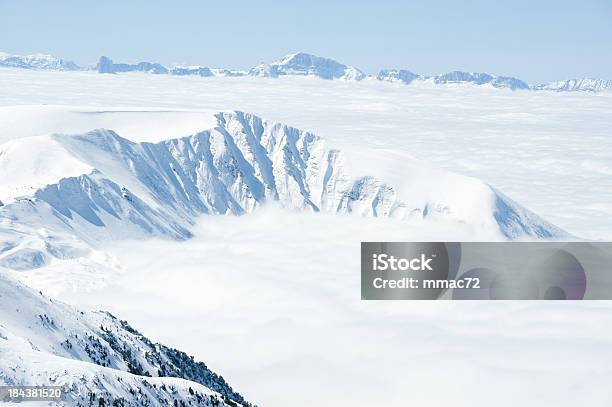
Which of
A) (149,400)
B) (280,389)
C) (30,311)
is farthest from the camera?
(280,389)

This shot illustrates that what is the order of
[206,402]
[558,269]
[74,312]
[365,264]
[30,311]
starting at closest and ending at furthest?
[365,264] < [206,402] < [558,269] < [30,311] < [74,312]

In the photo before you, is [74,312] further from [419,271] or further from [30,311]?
[419,271]

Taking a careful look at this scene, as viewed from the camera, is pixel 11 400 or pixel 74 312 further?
pixel 74 312

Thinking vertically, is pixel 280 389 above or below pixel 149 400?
below

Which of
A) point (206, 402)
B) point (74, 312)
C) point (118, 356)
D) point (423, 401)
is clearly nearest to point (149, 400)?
point (206, 402)

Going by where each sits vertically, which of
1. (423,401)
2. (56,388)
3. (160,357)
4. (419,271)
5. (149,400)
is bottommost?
(423,401)

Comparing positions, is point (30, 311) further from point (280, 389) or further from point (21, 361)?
point (280, 389)
